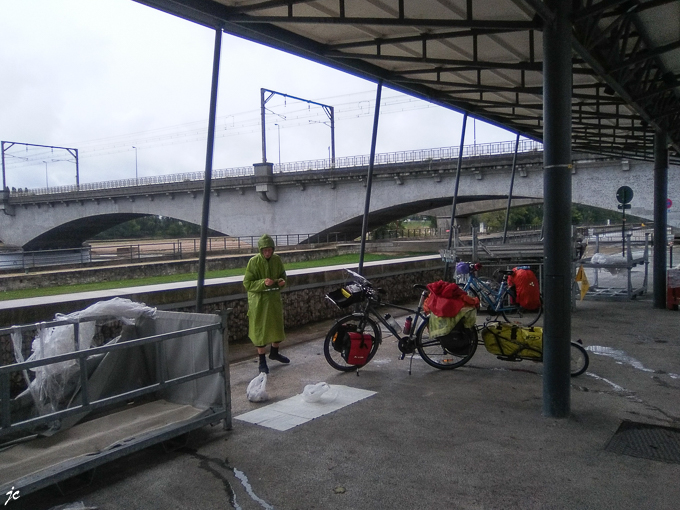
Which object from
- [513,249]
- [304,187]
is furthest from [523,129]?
[304,187]

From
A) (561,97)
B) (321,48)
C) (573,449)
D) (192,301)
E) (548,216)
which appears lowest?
(573,449)

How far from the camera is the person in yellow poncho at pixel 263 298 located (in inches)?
279

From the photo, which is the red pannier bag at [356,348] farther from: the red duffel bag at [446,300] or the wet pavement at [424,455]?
the red duffel bag at [446,300]

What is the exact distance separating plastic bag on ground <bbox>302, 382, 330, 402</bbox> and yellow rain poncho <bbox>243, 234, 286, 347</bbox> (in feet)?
4.19

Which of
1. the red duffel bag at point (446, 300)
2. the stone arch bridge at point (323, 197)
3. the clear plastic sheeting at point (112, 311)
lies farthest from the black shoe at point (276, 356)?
the stone arch bridge at point (323, 197)

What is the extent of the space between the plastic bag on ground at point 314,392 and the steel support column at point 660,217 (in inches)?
351

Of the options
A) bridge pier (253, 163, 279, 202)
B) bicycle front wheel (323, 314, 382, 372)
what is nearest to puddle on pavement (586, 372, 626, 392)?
bicycle front wheel (323, 314, 382, 372)

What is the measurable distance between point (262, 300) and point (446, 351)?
2.34 meters

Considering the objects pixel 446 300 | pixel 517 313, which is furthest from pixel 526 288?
pixel 446 300

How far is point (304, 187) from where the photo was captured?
37844 mm

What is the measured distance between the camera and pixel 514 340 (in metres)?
6.84

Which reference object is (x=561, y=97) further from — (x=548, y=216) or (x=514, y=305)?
(x=514, y=305)

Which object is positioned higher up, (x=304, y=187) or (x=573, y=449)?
(x=304, y=187)

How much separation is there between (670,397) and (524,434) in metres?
2.11
